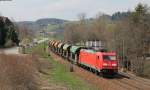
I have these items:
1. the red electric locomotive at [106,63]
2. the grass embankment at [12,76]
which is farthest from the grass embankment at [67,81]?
the grass embankment at [12,76]

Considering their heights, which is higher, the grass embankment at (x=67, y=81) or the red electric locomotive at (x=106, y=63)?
the red electric locomotive at (x=106, y=63)

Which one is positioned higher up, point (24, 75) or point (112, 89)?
point (24, 75)

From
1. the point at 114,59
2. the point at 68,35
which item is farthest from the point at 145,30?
the point at 68,35

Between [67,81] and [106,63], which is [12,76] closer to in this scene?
[67,81]

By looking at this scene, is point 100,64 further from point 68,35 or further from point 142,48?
point 68,35

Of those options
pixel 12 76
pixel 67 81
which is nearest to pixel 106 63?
pixel 67 81

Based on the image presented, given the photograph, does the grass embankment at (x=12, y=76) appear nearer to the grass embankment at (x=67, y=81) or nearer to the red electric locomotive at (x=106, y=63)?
the grass embankment at (x=67, y=81)

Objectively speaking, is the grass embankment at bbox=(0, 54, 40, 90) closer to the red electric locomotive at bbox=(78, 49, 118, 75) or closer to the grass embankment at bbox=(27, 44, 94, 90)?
the grass embankment at bbox=(27, 44, 94, 90)

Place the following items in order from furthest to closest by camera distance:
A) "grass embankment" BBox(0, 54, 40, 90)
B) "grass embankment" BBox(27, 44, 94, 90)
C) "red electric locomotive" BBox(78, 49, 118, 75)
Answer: "red electric locomotive" BBox(78, 49, 118, 75) < "grass embankment" BBox(27, 44, 94, 90) < "grass embankment" BBox(0, 54, 40, 90)

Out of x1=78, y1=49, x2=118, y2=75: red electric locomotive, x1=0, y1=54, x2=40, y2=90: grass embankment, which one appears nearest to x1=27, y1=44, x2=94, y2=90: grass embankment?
x1=78, y1=49, x2=118, y2=75: red electric locomotive

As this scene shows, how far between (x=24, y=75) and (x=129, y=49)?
1425 inches

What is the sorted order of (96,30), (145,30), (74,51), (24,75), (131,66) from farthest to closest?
(96,30), (74,51), (145,30), (131,66), (24,75)

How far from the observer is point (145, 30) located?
194ft

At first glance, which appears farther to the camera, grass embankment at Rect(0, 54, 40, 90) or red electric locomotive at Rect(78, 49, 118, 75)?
red electric locomotive at Rect(78, 49, 118, 75)
